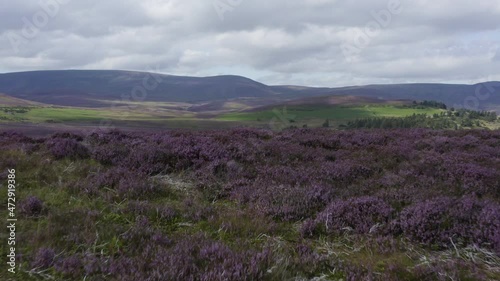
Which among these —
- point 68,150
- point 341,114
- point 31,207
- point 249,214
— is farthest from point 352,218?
point 341,114

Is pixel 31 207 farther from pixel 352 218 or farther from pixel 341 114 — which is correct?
A: pixel 341 114

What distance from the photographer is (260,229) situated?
4.82 metres


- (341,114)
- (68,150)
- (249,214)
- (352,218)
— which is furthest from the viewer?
(341,114)

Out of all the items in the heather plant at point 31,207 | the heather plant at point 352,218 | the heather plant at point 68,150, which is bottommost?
the heather plant at point 352,218

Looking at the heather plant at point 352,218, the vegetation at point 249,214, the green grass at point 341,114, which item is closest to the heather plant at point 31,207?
the vegetation at point 249,214

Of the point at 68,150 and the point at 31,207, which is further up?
the point at 68,150

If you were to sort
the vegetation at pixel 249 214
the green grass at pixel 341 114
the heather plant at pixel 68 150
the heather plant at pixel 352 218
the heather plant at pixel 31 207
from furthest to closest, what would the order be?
the green grass at pixel 341 114, the heather plant at pixel 68 150, the heather plant at pixel 31 207, the heather plant at pixel 352 218, the vegetation at pixel 249 214

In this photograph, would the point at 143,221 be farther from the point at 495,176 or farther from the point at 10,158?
the point at 495,176

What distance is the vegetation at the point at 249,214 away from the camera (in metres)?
3.63

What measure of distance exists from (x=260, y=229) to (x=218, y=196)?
6.17 ft

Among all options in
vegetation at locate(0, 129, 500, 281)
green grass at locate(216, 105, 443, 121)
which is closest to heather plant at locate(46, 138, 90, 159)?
vegetation at locate(0, 129, 500, 281)

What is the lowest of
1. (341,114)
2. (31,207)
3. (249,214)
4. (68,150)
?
(341,114)

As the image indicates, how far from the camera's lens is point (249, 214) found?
209 inches

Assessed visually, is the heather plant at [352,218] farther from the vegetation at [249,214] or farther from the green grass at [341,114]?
the green grass at [341,114]
